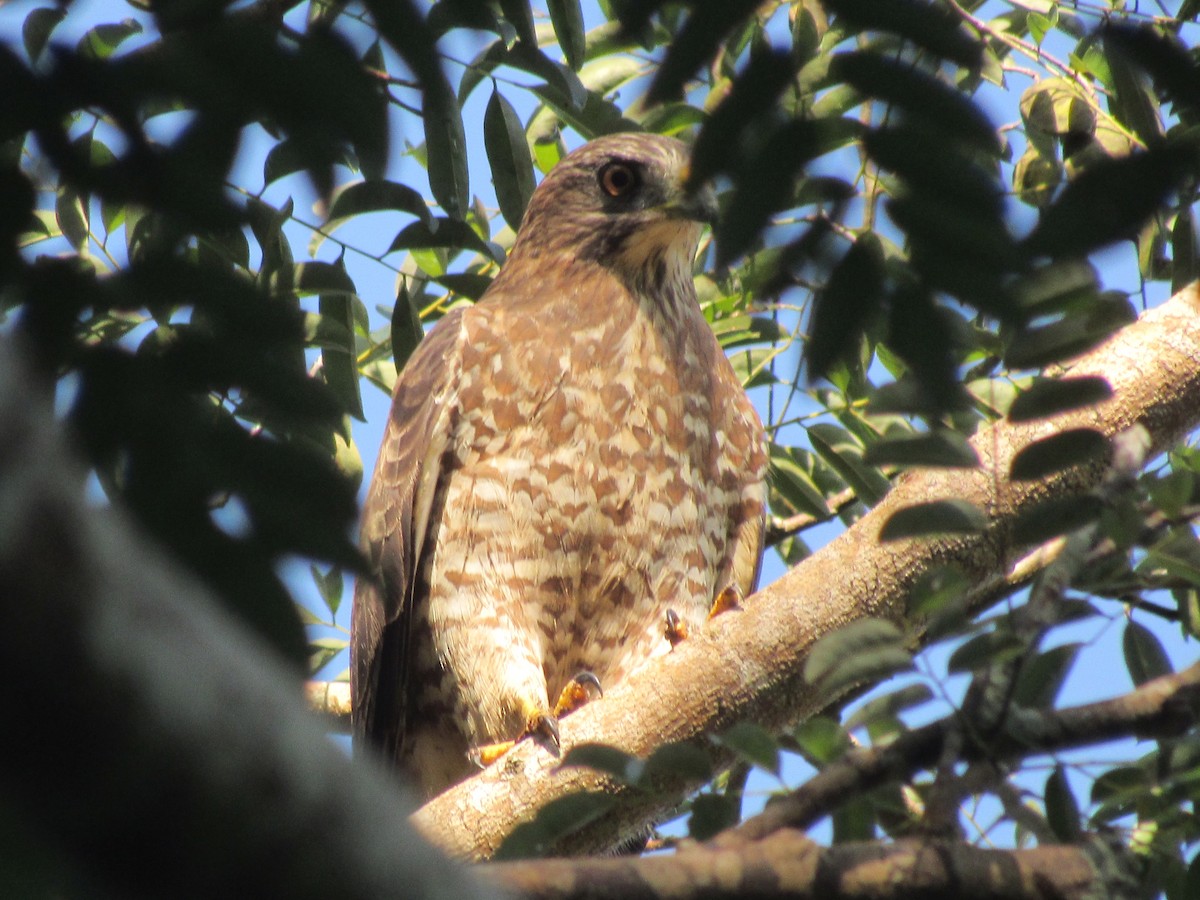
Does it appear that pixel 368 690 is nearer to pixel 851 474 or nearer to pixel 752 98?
pixel 851 474

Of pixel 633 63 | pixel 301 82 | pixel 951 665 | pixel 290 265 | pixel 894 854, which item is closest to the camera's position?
pixel 301 82

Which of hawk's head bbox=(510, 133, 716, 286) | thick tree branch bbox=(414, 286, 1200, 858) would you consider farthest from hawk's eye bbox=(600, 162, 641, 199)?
thick tree branch bbox=(414, 286, 1200, 858)

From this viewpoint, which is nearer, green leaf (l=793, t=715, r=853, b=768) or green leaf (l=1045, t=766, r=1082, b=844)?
green leaf (l=793, t=715, r=853, b=768)

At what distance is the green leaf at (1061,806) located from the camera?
2.06m

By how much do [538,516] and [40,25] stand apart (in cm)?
255

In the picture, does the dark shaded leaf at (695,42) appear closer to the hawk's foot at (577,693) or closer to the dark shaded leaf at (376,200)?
the dark shaded leaf at (376,200)

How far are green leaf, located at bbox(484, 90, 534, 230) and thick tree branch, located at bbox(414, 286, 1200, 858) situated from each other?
1201 mm

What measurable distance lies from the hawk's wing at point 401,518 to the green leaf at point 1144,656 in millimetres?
1935

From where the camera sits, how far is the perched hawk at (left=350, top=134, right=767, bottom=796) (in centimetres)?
404

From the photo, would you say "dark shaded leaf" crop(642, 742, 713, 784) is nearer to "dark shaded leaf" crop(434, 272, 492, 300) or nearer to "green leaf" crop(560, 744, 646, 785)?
"green leaf" crop(560, 744, 646, 785)

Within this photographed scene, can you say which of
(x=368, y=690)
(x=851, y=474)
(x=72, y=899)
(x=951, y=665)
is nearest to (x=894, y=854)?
(x=951, y=665)

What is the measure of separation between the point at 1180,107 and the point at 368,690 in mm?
3123

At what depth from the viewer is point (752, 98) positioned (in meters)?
1.44

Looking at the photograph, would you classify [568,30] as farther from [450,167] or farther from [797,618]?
[797,618]
